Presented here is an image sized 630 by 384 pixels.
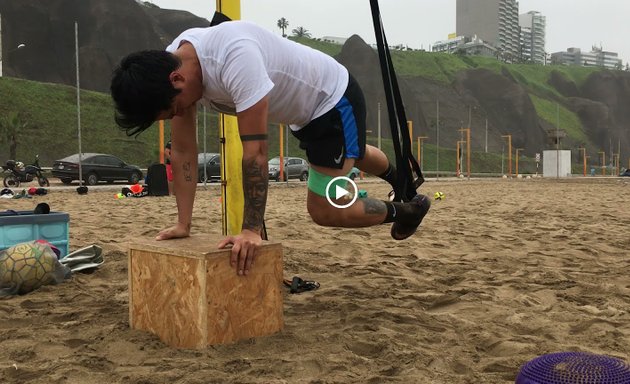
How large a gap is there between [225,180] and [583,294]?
242 cm

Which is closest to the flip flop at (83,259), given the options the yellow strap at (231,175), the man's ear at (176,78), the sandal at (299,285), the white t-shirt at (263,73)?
the yellow strap at (231,175)

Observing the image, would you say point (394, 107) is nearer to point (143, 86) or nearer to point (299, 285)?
point (299, 285)

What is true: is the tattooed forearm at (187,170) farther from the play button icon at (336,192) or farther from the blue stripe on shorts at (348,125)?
the blue stripe on shorts at (348,125)

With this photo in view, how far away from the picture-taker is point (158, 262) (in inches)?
106

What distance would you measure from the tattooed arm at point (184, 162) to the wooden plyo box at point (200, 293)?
1.04ft

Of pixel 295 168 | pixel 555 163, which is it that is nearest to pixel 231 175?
pixel 295 168

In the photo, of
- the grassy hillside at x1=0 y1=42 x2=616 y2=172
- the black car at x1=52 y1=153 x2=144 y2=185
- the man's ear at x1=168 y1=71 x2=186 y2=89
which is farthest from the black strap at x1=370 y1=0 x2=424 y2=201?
the grassy hillside at x1=0 y1=42 x2=616 y2=172

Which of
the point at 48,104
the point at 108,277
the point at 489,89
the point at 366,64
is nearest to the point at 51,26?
the point at 48,104

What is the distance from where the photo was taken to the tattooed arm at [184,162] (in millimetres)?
3088

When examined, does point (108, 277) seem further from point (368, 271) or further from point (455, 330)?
A: point (455, 330)

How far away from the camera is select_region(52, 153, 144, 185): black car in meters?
18.1

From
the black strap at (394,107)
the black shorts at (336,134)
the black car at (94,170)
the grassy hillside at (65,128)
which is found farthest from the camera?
the grassy hillside at (65,128)

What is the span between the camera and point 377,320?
9.62ft

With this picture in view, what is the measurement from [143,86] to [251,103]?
0.48 m
